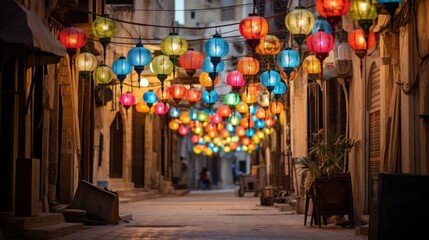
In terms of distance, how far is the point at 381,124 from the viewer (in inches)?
675

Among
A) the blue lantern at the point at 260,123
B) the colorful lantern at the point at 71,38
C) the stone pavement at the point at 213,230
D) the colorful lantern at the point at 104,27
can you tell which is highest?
the colorful lantern at the point at 104,27

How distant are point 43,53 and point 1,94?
1.00 metres

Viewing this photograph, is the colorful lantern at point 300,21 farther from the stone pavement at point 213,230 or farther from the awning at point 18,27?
the awning at point 18,27

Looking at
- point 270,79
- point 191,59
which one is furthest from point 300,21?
point 270,79

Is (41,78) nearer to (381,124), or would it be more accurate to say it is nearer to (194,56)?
(194,56)

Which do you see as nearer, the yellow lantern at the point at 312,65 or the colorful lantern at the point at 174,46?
the colorful lantern at the point at 174,46

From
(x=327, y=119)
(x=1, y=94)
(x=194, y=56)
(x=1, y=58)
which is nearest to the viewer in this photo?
(x=1, y=58)

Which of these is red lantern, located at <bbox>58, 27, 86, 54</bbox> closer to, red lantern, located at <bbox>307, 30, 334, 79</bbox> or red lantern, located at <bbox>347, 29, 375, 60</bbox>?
red lantern, located at <bbox>307, 30, 334, 79</bbox>

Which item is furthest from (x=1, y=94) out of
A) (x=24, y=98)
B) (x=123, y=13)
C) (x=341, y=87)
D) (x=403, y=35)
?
(x=123, y=13)

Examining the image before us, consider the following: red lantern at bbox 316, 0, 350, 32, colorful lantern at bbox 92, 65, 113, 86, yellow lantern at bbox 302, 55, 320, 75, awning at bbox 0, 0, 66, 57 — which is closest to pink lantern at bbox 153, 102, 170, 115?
colorful lantern at bbox 92, 65, 113, 86

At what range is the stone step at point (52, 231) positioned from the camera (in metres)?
14.0

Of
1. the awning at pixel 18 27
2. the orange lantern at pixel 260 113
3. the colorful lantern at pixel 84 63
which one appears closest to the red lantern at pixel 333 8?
the awning at pixel 18 27

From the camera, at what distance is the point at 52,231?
47.4ft

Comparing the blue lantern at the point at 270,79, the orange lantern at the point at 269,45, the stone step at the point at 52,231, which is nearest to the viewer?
the stone step at the point at 52,231
